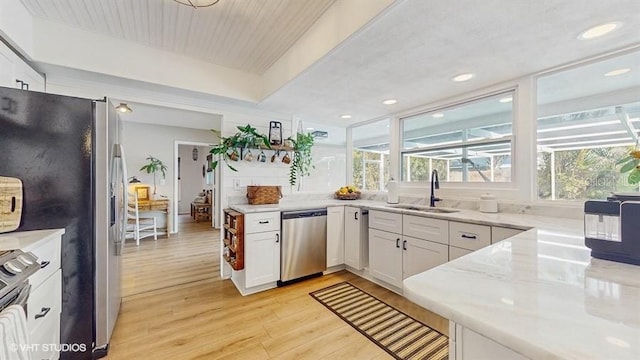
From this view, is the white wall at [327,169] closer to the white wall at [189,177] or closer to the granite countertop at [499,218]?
the granite countertop at [499,218]

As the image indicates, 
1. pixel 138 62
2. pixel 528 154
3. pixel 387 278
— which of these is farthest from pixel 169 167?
pixel 528 154

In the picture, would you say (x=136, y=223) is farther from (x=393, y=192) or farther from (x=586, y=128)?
(x=586, y=128)

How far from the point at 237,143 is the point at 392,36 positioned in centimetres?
212

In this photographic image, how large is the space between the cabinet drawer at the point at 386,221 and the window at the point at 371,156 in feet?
3.56

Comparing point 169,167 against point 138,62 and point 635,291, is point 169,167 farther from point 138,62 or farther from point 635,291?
point 635,291

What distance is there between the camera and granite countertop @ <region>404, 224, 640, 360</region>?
45 centimetres

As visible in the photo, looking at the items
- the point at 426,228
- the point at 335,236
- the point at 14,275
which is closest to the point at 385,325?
the point at 426,228

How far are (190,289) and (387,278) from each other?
217 cm

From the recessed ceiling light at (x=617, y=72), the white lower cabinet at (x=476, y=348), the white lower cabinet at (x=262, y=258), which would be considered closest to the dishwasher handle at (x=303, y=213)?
the white lower cabinet at (x=262, y=258)

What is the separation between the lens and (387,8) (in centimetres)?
143

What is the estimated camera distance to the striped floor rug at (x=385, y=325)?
1782 millimetres

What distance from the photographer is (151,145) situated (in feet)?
18.5

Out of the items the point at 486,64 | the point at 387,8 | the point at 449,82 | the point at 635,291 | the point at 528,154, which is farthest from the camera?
the point at 449,82

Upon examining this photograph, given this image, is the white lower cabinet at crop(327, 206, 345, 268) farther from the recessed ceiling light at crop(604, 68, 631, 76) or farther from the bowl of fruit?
the recessed ceiling light at crop(604, 68, 631, 76)
